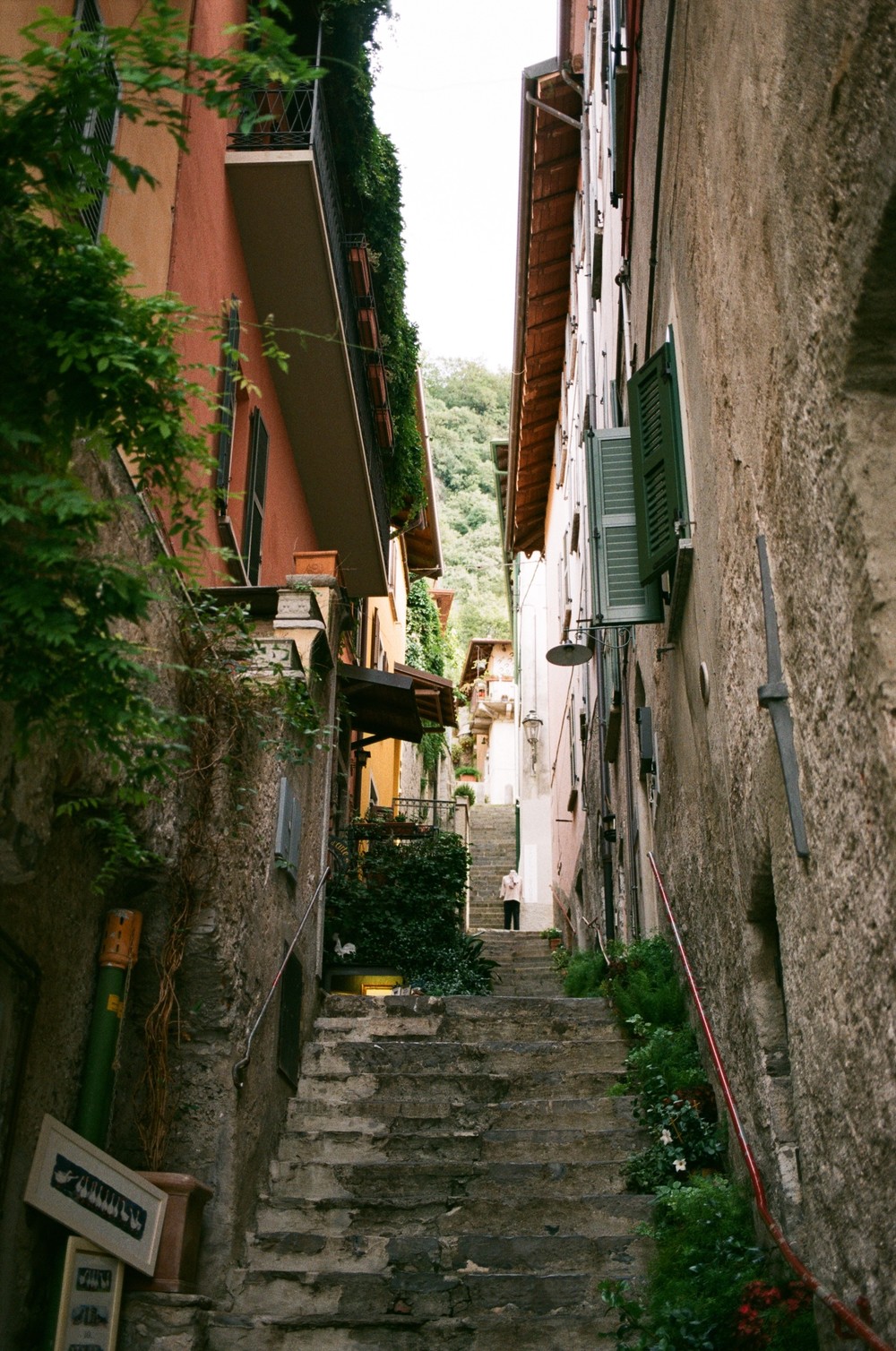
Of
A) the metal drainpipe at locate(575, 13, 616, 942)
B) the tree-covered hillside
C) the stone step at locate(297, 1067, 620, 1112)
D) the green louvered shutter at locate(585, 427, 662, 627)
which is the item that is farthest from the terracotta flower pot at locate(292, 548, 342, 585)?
the tree-covered hillside

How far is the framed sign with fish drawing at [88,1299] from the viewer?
476 cm

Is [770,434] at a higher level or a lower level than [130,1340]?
higher

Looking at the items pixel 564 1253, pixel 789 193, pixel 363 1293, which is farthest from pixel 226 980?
pixel 789 193

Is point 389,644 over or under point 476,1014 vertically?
over

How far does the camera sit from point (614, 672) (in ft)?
38.7

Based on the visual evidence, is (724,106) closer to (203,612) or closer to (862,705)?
(862,705)

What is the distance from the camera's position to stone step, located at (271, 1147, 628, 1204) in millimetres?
6801

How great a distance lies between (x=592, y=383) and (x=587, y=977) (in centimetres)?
645

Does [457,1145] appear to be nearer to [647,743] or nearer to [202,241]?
[647,743]

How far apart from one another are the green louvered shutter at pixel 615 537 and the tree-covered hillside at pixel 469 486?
37035 mm

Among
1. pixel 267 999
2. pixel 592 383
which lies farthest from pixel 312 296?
pixel 267 999

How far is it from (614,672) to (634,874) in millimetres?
2145

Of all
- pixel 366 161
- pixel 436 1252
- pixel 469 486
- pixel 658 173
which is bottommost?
pixel 436 1252

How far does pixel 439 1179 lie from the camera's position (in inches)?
274
